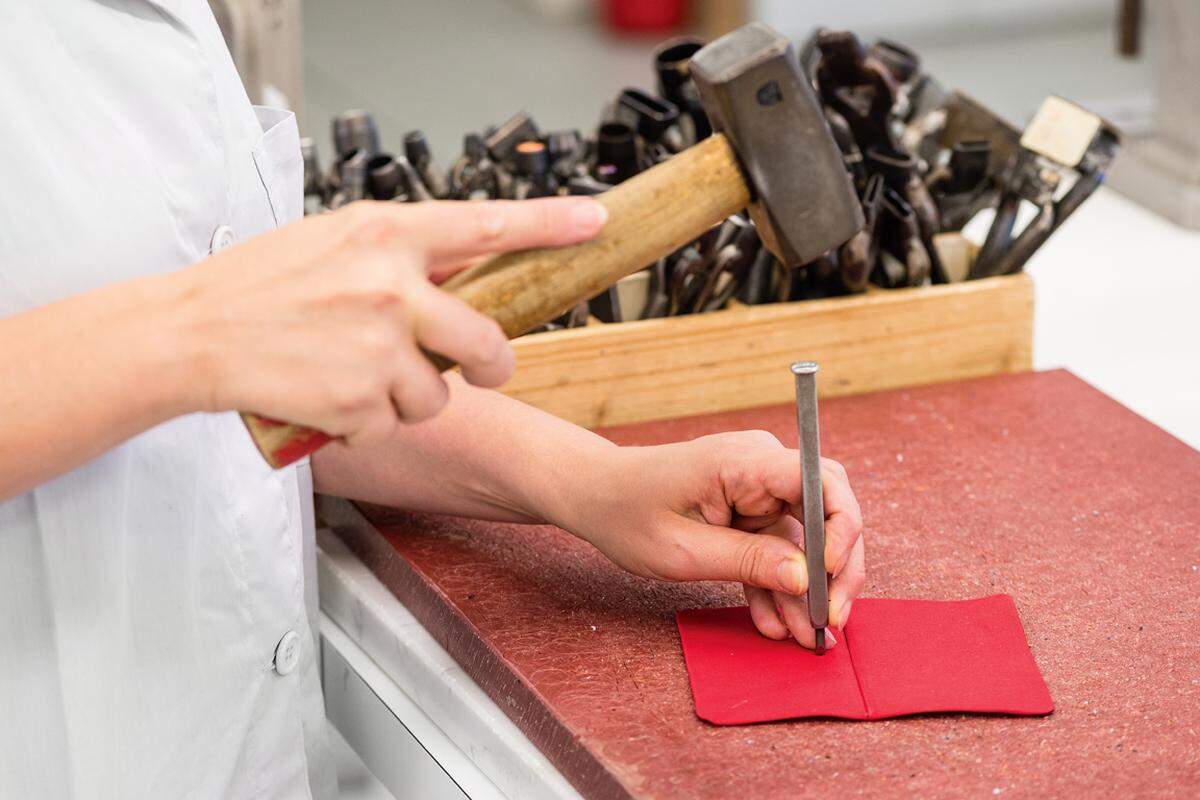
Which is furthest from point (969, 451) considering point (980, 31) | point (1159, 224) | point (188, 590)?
point (980, 31)

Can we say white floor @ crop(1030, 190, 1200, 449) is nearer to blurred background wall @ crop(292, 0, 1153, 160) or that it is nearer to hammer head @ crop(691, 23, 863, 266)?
hammer head @ crop(691, 23, 863, 266)

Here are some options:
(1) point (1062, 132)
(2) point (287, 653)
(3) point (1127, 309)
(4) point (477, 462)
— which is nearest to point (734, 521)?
(4) point (477, 462)

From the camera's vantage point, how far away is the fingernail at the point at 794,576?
81 cm

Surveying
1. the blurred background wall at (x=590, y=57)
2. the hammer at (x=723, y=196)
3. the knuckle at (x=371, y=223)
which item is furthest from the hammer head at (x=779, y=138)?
the blurred background wall at (x=590, y=57)

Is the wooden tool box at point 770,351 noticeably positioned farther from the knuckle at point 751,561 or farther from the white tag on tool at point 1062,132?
the knuckle at point 751,561

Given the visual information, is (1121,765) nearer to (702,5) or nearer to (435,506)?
(435,506)

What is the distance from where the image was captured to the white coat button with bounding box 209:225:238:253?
0.78m

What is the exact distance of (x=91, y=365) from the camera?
0.60m

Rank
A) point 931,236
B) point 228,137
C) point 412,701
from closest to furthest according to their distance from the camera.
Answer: point 228,137
point 412,701
point 931,236

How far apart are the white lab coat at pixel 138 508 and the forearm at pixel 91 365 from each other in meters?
0.10

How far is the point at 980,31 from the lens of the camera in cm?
433

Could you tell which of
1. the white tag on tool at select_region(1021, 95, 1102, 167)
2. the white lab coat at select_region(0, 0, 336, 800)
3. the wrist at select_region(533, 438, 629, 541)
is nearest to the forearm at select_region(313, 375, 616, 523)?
the wrist at select_region(533, 438, 629, 541)

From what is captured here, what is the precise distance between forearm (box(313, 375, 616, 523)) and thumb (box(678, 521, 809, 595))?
0.31 ft

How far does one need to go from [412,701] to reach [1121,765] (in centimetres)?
46
